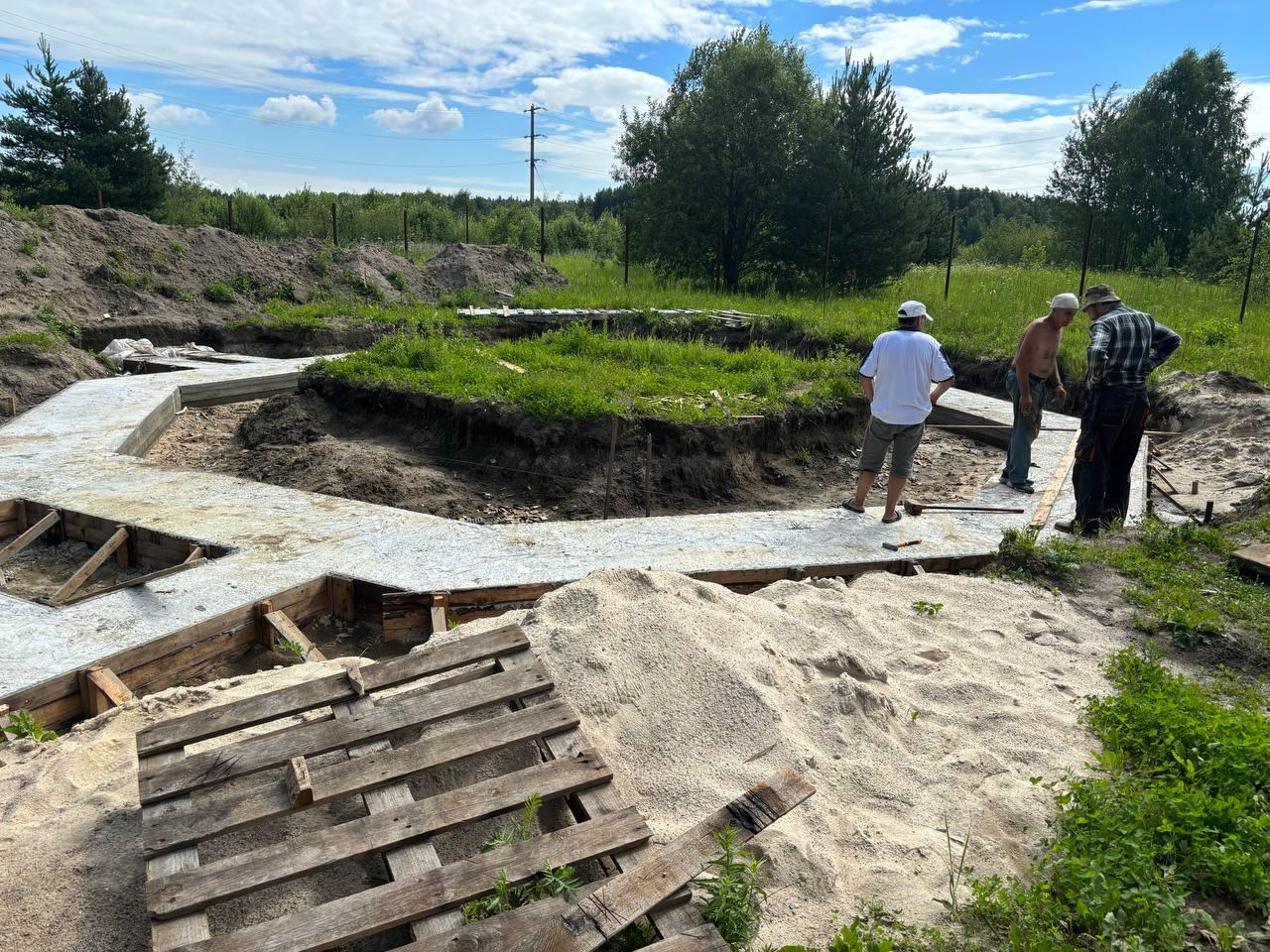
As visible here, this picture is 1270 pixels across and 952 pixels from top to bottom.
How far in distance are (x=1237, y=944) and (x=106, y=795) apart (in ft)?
12.1

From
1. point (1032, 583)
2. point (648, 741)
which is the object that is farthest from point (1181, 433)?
point (648, 741)

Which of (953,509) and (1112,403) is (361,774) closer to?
(953,509)

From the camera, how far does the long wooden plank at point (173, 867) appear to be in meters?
2.37

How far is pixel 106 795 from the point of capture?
3.15m

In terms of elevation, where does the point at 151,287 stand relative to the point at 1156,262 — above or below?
below

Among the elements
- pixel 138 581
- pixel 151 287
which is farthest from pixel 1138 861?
pixel 151 287

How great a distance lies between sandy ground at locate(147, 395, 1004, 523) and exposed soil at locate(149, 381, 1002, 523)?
0.02 m

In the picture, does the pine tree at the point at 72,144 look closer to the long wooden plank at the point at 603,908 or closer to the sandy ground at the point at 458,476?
the sandy ground at the point at 458,476

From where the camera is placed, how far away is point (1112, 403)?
6570 mm

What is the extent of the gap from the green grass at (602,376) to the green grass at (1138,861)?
19.4 feet

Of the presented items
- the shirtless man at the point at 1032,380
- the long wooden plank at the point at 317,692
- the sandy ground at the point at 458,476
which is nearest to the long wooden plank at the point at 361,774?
the long wooden plank at the point at 317,692

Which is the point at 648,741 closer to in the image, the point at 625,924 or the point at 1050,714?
the point at 625,924

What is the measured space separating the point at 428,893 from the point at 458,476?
6.08 m

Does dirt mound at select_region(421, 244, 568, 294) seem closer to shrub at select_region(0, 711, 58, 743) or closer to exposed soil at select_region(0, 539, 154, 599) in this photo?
exposed soil at select_region(0, 539, 154, 599)
